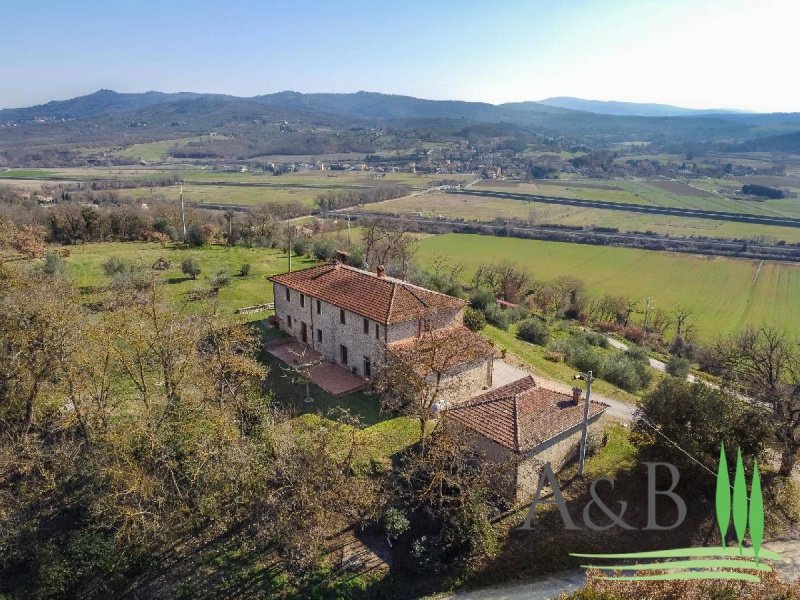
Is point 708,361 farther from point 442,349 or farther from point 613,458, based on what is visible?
point 442,349

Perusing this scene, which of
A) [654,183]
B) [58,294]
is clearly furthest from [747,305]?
[654,183]

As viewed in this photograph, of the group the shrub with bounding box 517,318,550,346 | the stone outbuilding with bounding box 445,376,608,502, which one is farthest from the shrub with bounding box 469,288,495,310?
the stone outbuilding with bounding box 445,376,608,502

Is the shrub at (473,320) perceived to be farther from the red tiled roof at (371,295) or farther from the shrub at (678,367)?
the shrub at (678,367)

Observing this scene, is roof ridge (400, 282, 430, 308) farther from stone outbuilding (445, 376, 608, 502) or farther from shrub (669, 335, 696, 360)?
shrub (669, 335, 696, 360)

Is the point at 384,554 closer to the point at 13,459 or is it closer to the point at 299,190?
the point at 13,459

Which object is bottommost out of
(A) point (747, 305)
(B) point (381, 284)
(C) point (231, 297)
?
(A) point (747, 305)

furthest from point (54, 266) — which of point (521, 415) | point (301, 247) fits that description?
point (521, 415)

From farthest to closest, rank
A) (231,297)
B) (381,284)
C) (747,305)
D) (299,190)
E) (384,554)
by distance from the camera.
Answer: (299,190) < (747,305) < (231,297) < (381,284) < (384,554)
